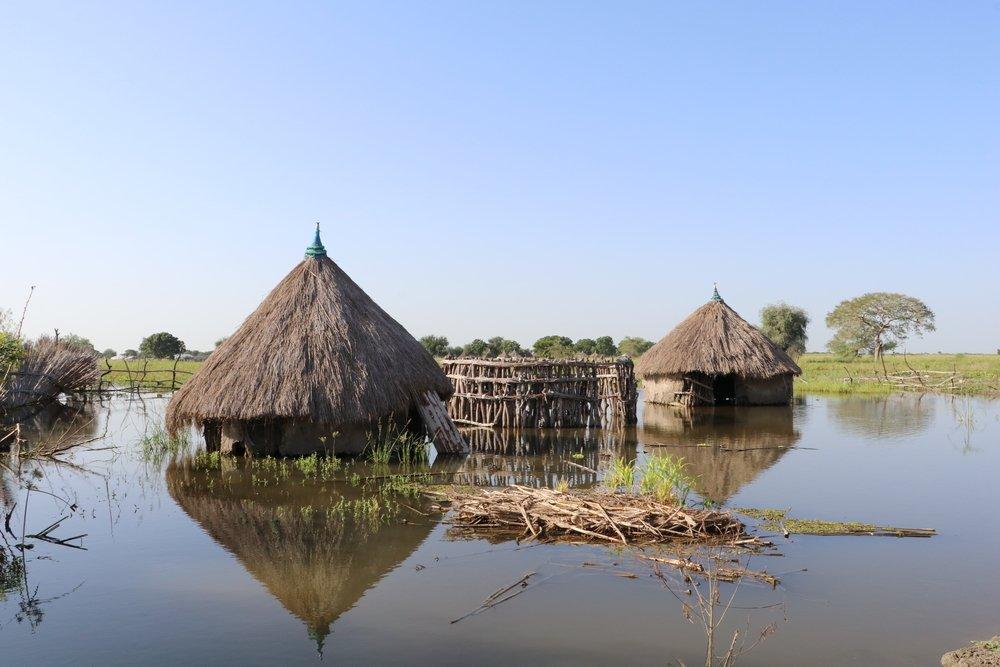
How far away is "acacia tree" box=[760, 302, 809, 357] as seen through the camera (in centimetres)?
4553

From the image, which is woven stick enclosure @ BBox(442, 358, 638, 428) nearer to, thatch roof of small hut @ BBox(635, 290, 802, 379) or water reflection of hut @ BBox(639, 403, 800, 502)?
water reflection of hut @ BBox(639, 403, 800, 502)

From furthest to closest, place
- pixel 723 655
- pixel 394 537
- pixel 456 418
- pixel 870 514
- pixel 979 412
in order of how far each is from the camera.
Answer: pixel 979 412 < pixel 456 418 < pixel 870 514 < pixel 394 537 < pixel 723 655

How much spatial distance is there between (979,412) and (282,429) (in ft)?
55.5

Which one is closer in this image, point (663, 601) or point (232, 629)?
point (232, 629)

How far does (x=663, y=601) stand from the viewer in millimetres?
5582

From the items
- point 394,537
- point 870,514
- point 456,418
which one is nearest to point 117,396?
point 456,418

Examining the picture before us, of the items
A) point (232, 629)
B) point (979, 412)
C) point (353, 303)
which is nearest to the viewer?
point (232, 629)

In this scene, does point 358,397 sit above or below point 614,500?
above

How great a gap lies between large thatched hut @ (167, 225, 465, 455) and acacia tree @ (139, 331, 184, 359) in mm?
40640

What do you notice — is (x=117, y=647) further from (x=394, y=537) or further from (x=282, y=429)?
(x=282, y=429)

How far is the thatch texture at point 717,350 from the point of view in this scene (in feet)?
68.0

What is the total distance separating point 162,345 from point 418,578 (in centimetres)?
4819

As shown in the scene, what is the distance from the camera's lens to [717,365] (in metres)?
20.7

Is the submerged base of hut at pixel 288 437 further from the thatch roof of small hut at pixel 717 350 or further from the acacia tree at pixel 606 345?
the acacia tree at pixel 606 345
